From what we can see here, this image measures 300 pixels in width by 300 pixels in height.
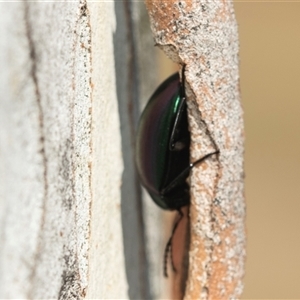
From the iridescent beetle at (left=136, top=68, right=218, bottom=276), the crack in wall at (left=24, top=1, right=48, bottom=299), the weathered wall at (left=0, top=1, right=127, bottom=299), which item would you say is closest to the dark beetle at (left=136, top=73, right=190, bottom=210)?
the iridescent beetle at (left=136, top=68, right=218, bottom=276)

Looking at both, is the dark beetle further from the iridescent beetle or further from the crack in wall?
the crack in wall

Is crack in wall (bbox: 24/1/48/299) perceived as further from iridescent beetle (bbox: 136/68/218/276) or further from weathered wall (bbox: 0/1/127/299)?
iridescent beetle (bbox: 136/68/218/276)

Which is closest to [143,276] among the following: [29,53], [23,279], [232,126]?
[232,126]

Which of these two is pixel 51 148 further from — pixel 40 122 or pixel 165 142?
pixel 165 142

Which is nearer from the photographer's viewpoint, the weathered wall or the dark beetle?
the weathered wall

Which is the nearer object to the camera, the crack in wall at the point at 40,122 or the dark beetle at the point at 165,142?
the crack in wall at the point at 40,122

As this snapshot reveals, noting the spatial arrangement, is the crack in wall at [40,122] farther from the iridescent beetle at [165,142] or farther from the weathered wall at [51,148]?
the iridescent beetle at [165,142]

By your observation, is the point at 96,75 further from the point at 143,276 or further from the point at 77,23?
the point at 143,276

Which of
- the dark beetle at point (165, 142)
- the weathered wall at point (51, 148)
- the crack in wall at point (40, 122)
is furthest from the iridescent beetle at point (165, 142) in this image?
the crack in wall at point (40, 122)

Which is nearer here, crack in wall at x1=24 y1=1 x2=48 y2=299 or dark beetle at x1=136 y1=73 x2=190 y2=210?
Result: crack in wall at x1=24 y1=1 x2=48 y2=299
